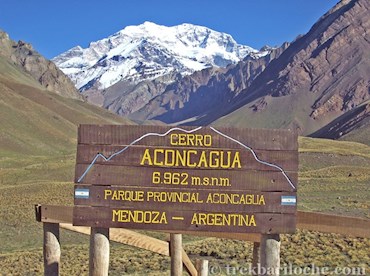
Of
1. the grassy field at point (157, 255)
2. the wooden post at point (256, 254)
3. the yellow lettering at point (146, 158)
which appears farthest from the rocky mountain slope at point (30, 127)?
the yellow lettering at point (146, 158)

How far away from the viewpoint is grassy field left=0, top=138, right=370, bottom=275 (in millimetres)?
19578

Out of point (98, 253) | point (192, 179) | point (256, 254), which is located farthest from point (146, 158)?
point (256, 254)

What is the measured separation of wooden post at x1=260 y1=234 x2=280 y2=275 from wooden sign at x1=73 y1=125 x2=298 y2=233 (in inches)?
6.8

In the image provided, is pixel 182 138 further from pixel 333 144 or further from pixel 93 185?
pixel 333 144

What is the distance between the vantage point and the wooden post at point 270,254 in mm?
7543

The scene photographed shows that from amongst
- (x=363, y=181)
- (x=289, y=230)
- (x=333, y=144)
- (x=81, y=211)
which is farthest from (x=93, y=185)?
(x=333, y=144)

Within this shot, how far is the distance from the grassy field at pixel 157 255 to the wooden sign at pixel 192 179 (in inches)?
439

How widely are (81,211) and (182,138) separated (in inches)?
69.3

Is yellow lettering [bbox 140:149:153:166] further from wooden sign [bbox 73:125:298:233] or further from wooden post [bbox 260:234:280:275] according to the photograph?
wooden post [bbox 260:234:280:275]

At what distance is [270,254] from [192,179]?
1.54 metres

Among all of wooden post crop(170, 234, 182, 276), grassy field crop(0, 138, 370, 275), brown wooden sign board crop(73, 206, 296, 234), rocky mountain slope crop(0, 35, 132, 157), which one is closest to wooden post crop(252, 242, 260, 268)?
wooden post crop(170, 234, 182, 276)

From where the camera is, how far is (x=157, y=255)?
2194 cm

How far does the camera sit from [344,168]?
67438 millimetres

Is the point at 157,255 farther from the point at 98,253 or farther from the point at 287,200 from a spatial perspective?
the point at 287,200
